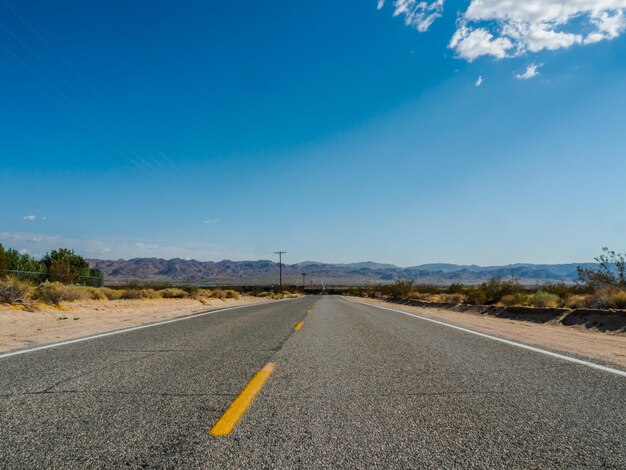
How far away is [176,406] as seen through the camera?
3982 millimetres

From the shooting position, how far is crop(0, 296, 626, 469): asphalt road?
9.45 feet

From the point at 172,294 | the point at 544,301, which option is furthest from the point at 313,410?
the point at 172,294

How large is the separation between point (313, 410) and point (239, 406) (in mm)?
A: 695

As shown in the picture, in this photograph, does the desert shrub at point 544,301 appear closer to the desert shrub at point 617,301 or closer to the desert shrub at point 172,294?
the desert shrub at point 617,301

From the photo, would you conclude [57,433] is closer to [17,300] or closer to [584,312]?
[17,300]

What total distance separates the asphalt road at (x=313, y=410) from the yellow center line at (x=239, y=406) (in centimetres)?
7

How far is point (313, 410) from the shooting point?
3883 mm

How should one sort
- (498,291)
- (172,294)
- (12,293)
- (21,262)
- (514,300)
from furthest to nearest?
1. (21,262)
2. (172,294)
3. (498,291)
4. (514,300)
5. (12,293)

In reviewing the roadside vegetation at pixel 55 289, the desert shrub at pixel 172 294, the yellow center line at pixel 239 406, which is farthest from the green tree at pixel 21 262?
the yellow center line at pixel 239 406

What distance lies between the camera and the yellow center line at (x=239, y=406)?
11.0 ft

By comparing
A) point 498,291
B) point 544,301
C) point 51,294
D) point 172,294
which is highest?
point 51,294

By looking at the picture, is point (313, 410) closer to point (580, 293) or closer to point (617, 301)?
point (617, 301)

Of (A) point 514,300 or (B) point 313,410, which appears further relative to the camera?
(A) point 514,300

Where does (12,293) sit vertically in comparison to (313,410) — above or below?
above
